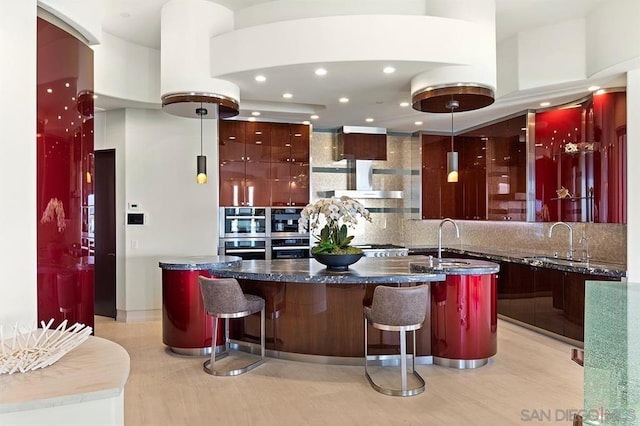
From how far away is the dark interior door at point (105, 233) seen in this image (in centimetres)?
662

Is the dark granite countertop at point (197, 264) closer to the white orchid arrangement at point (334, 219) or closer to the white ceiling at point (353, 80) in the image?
the white orchid arrangement at point (334, 219)

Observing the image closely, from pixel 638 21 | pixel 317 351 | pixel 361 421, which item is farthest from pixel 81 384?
pixel 638 21

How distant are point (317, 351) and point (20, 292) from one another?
2.71 metres

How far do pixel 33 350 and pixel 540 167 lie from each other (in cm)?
598

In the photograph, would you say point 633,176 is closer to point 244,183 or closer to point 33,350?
point 244,183

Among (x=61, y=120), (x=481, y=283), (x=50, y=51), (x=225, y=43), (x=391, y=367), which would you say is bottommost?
(x=391, y=367)

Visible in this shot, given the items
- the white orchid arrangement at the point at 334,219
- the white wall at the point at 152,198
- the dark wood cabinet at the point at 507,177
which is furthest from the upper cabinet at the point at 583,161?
the white wall at the point at 152,198

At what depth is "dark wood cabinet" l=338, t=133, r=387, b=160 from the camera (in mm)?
7836

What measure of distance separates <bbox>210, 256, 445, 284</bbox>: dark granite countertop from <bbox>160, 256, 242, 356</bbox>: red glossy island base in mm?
321

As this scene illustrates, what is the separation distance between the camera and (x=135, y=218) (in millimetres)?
6461

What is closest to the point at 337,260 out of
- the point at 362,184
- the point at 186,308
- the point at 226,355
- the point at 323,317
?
the point at 323,317

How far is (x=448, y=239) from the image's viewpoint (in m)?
8.58

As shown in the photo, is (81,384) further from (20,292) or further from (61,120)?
(61,120)

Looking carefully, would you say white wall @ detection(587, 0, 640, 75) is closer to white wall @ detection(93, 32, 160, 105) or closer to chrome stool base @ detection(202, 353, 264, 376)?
chrome stool base @ detection(202, 353, 264, 376)
